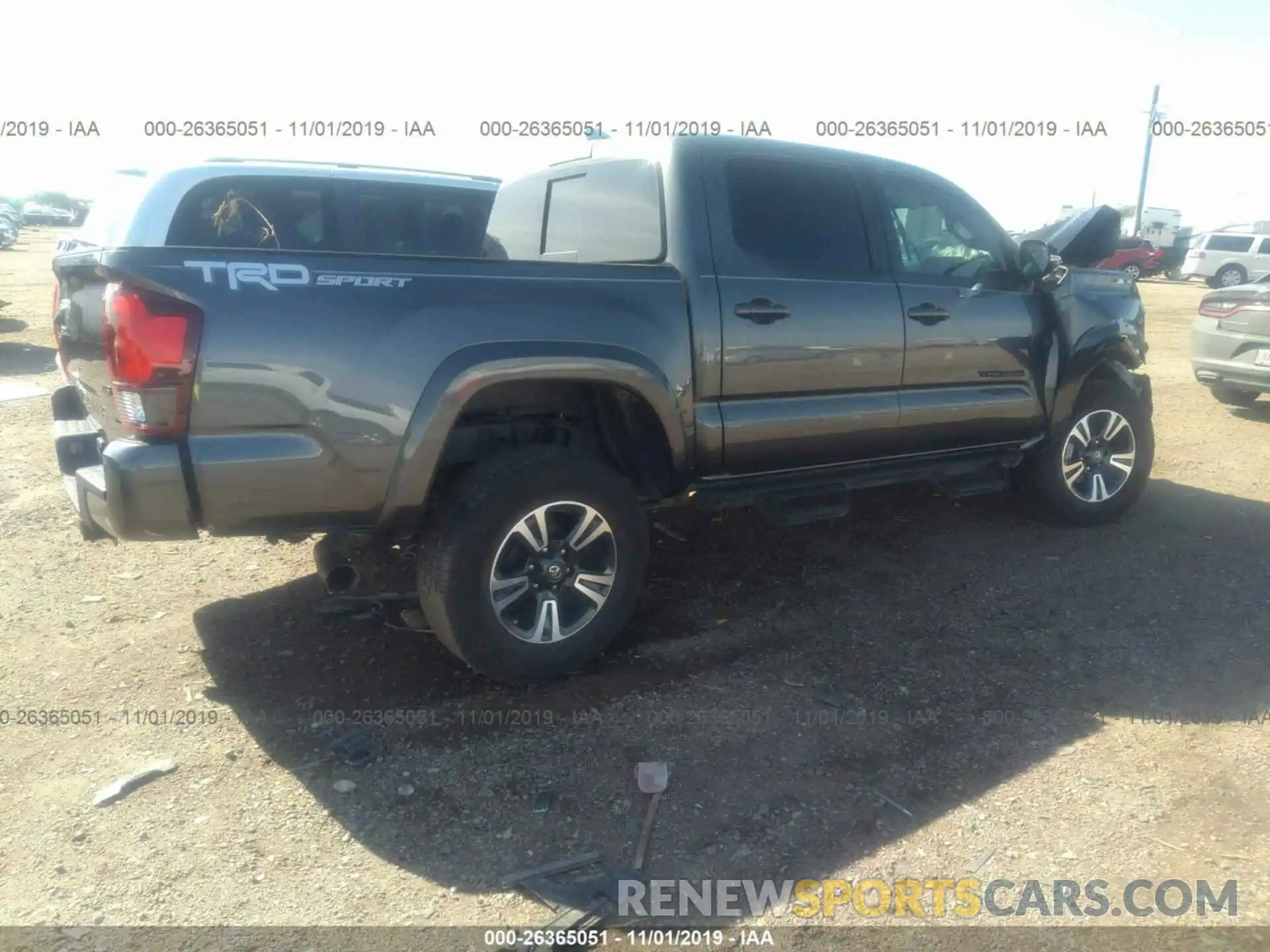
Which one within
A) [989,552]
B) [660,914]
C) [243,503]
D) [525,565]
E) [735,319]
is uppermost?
[735,319]

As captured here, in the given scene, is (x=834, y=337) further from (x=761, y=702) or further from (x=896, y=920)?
Result: (x=896, y=920)

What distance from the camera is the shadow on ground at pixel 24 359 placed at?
1005 cm

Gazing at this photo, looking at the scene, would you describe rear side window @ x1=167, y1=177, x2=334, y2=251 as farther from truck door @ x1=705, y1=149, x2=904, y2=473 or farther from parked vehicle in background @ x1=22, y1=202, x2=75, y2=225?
parked vehicle in background @ x1=22, y1=202, x2=75, y2=225

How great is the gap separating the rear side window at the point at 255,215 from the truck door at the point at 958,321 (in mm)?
3792

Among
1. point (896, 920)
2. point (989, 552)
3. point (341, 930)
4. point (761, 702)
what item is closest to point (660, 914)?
point (896, 920)

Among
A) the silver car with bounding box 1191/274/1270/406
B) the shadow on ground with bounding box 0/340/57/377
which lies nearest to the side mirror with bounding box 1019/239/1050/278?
the silver car with bounding box 1191/274/1270/406

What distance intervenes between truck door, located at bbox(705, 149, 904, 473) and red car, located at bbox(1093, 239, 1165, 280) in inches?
1213

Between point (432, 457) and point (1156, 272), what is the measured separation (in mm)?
38305

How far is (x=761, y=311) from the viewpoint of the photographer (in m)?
3.97

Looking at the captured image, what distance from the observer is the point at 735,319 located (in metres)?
3.90

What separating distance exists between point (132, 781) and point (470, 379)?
67.0 inches

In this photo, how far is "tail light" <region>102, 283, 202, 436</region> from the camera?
2791 millimetres

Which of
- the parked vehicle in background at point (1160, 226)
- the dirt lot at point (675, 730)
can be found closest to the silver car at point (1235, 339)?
the dirt lot at point (675, 730)

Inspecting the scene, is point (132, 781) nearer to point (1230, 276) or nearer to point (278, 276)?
point (278, 276)
